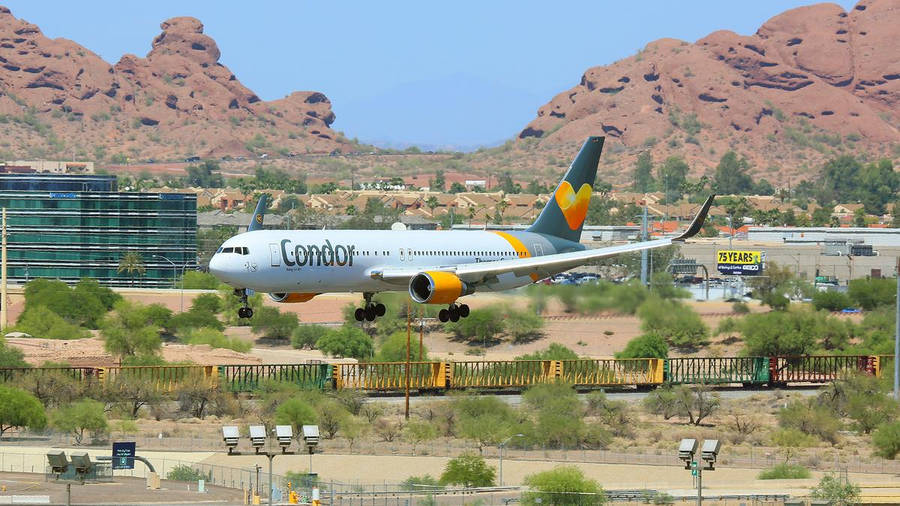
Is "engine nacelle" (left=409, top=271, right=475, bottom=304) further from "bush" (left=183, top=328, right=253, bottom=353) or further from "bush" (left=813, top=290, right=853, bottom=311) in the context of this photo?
"bush" (left=813, top=290, right=853, bottom=311)

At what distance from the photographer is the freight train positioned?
143 m

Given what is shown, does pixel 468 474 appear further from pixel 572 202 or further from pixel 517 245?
pixel 572 202

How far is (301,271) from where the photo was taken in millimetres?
76625

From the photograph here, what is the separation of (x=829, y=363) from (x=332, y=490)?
84335 mm

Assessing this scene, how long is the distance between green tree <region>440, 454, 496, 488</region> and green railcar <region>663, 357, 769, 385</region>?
55873 millimetres

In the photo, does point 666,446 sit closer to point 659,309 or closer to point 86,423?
point 659,309

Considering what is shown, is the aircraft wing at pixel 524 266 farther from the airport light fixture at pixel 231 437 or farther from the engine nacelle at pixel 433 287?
the airport light fixture at pixel 231 437

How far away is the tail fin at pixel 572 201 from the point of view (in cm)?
9388

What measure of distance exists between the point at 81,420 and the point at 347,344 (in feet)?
191

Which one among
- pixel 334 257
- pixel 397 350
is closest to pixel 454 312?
pixel 334 257

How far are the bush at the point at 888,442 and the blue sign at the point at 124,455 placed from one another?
51975mm

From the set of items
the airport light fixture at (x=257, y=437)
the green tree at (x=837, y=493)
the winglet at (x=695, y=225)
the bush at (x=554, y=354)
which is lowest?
the green tree at (x=837, y=493)

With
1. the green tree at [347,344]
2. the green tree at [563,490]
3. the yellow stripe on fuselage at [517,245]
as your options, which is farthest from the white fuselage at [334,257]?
the green tree at [347,344]

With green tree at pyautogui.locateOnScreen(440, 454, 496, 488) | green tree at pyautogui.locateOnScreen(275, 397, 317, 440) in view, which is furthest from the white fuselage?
green tree at pyautogui.locateOnScreen(275, 397, 317, 440)
